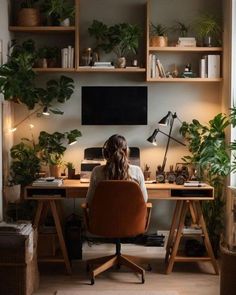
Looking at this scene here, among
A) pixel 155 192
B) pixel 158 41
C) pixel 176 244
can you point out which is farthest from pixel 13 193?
pixel 158 41

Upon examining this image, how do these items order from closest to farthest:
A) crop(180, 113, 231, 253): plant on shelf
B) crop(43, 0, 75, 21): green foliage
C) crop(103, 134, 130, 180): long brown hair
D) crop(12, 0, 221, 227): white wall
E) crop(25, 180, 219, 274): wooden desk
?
crop(103, 134, 130, 180): long brown hair → crop(25, 180, 219, 274): wooden desk → crop(180, 113, 231, 253): plant on shelf → crop(43, 0, 75, 21): green foliage → crop(12, 0, 221, 227): white wall

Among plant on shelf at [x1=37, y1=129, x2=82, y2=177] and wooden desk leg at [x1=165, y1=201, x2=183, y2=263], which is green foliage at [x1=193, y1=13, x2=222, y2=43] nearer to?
plant on shelf at [x1=37, y1=129, x2=82, y2=177]

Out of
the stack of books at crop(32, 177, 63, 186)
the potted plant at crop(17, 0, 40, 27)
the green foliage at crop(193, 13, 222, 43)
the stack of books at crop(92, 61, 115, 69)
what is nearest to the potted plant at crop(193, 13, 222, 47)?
the green foliage at crop(193, 13, 222, 43)

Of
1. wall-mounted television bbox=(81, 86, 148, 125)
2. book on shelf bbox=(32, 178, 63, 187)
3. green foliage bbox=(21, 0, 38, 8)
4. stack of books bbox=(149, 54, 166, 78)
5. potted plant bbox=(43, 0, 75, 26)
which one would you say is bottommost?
book on shelf bbox=(32, 178, 63, 187)

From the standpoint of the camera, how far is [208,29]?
191 inches

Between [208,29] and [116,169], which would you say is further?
[208,29]

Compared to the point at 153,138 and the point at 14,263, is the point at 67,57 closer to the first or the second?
the point at 153,138

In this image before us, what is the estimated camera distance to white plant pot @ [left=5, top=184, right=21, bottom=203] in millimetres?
4598

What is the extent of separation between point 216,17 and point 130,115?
4.17 ft

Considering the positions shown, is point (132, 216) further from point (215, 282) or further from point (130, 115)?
point (130, 115)

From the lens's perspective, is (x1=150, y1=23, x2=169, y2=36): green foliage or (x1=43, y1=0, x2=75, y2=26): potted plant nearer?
(x1=43, y1=0, x2=75, y2=26): potted plant

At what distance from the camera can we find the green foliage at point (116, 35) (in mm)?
4773

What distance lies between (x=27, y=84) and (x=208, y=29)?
1.76 metres

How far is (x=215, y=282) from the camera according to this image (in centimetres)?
430
